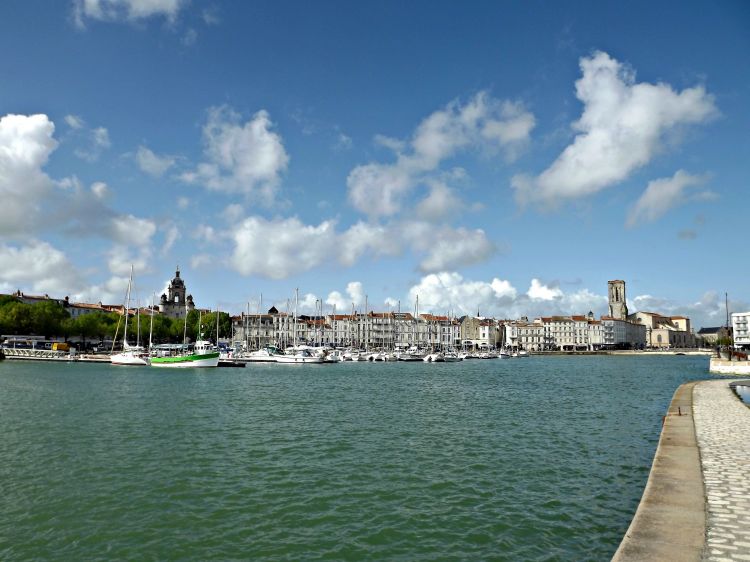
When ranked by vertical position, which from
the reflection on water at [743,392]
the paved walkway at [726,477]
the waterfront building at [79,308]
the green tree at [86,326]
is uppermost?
the waterfront building at [79,308]

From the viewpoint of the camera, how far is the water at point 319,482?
12172mm

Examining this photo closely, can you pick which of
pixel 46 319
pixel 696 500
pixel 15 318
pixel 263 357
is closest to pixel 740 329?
pixel 263 357

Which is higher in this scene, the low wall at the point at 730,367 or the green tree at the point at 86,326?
the green tree at the point at 86,326

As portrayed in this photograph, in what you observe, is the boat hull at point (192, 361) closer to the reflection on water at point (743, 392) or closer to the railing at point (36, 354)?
the railing at point (36, 354)

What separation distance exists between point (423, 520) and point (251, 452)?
9791mm

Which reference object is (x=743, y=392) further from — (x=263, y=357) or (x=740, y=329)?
(x=740, y=329)

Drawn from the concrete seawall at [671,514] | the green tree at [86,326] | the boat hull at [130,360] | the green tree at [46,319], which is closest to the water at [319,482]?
the concrete seawall at [671,514]

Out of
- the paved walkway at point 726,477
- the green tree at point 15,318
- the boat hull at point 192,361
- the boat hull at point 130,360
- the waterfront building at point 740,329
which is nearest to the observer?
the paved walkway at point 726,477

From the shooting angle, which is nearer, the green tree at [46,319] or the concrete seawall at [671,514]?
the concrete seawall at [671,514]

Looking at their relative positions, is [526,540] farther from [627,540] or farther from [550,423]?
[550,423]

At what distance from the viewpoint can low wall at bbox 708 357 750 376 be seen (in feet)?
230

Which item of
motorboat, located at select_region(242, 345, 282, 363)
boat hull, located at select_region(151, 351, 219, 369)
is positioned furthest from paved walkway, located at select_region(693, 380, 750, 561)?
motorboat, located at select_region(242, 345, 282, 363)

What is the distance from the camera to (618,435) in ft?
83.4

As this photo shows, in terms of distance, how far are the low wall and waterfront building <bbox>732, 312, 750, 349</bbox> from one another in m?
103
